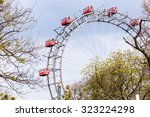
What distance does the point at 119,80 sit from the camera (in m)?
43.7

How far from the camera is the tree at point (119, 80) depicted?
1676 inches

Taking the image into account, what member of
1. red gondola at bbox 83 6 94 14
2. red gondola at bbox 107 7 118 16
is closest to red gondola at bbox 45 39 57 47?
red gondola at bbox 83 6 94 14

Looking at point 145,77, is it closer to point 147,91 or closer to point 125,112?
point 147,91

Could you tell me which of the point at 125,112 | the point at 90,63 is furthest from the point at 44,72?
the point at 125,112

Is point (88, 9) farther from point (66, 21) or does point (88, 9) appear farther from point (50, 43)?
point (50, 43)

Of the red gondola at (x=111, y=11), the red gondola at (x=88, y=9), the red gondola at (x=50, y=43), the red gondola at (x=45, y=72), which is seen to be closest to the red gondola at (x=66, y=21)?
the red gondola at (x=50, y=43)

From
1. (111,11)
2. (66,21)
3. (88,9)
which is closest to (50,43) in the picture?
(66,21)

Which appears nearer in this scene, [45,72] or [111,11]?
[45,72]

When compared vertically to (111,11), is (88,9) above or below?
above

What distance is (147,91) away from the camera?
4334 centimetres

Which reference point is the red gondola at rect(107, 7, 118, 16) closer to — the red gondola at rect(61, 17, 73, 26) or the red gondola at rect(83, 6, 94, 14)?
the red gondola at rect(83, 6, 94, 14)

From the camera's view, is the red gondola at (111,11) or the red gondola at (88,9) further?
the red gondola at (111,11)

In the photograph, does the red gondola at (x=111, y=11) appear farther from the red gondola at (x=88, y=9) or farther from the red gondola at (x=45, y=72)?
the red gondola at (x=45, y=72)

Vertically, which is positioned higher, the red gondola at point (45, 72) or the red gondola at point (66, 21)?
the red gondola at point (66, 21)
